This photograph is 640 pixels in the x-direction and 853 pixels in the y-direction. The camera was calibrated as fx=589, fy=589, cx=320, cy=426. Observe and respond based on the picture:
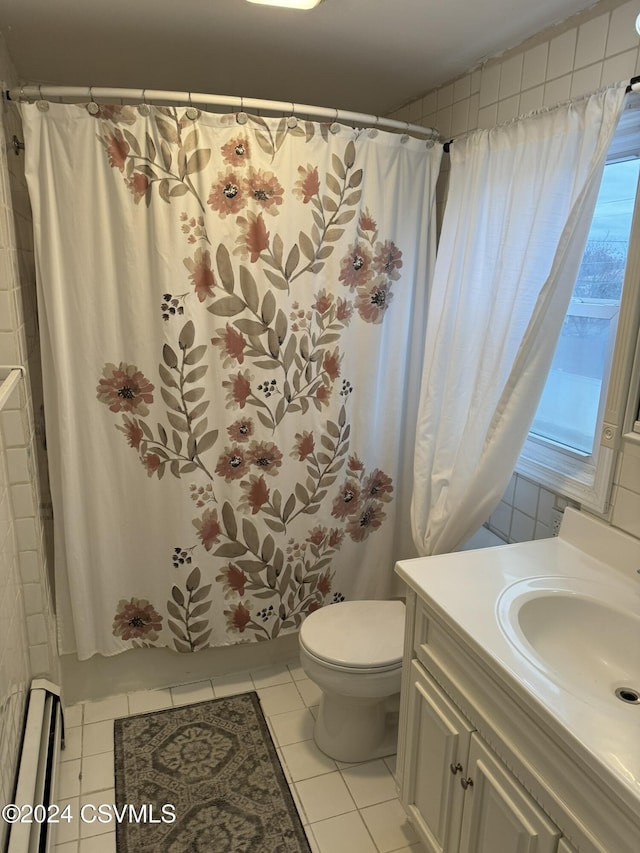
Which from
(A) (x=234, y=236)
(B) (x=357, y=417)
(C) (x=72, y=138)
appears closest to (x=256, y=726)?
(B) (x=357, y=417)

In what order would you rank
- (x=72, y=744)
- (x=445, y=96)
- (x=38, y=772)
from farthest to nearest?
(x=445, y=96) → (x=72, y=744) → (x=38, y=772)

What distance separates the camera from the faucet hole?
1231 millimetres

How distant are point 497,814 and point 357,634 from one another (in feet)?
2.45

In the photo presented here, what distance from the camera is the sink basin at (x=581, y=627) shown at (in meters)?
1.30

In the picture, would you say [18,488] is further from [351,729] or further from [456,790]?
[456,790]

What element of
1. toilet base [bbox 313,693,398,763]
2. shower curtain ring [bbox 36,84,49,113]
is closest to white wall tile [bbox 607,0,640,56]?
shower curtain ring [bbox 36,84,49,113]

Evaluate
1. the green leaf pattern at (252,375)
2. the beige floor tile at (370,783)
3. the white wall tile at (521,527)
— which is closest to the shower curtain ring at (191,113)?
the green leaf pattern at (252,375)

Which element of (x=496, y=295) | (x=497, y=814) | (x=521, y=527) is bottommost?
(x=497, y=814)

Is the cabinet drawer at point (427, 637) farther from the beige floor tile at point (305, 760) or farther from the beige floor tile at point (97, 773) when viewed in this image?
the beige floor tile at point (97, 773)

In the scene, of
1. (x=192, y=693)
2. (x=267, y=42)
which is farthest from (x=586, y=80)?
(x=192, y=693)

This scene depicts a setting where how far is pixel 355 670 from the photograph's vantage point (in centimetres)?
174

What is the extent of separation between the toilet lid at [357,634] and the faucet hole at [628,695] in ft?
2.16

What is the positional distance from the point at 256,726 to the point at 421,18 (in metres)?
2.24

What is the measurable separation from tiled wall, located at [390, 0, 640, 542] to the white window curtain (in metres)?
0.08
